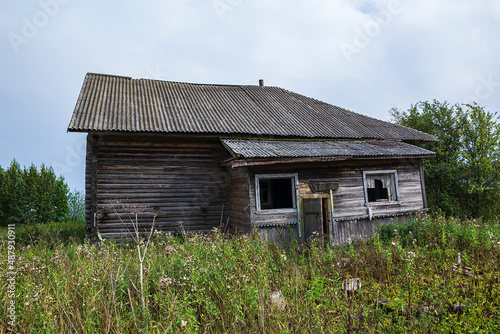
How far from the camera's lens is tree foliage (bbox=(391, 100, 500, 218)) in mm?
17172

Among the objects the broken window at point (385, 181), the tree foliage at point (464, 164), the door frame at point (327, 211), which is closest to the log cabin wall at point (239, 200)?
the door frame at point (327, 211)

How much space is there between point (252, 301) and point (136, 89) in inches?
504

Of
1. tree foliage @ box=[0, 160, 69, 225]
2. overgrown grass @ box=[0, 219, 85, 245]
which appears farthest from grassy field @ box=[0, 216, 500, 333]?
tree foliage @ box=[0, 160, 69, 225]

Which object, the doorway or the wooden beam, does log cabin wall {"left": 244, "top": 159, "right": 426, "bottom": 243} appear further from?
the wooden beam

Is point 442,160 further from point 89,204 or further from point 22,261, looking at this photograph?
point 22,261

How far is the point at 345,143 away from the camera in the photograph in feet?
38.9

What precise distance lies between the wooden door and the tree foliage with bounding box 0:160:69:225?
1870 centimetres

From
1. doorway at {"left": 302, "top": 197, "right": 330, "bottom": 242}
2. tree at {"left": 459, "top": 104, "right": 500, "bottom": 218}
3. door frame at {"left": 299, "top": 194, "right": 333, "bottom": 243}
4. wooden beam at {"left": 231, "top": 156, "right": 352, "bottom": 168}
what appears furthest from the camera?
tree at {"left": 459, "top": 104, "right": 500, "bottom": 218}

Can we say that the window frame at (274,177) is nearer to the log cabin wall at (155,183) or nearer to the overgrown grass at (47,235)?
the log cabin wall at (155,183)

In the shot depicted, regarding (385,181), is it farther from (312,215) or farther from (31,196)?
(31,196)

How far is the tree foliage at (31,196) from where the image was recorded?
2056cm

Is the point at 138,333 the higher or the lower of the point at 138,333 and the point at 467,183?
the lower

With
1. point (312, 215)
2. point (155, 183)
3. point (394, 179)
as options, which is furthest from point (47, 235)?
point (394, 179)

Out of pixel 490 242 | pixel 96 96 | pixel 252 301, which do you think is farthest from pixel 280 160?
pixel 96 96
